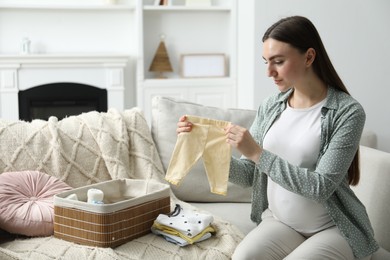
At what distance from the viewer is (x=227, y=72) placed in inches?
226

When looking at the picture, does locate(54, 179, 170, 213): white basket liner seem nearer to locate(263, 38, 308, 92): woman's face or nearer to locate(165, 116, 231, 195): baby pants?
locate(165, 116, 231, 195): baby pants

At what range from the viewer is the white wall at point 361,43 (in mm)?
4527

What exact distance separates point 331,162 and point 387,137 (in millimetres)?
2754

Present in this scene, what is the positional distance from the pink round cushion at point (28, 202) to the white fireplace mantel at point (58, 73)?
9.61 feet

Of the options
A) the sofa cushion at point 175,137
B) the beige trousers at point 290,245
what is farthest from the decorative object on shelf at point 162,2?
the beige trousers at point 290,245

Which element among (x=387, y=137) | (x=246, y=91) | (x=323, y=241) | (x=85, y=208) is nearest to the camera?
(x=323, y=241)

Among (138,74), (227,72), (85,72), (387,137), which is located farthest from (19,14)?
(387,137)

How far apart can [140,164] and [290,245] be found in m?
0.91

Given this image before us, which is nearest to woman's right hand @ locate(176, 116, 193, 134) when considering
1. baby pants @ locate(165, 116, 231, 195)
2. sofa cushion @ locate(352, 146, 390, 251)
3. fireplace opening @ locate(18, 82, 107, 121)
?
baby pants @ locate(165, 116, 231, 195)

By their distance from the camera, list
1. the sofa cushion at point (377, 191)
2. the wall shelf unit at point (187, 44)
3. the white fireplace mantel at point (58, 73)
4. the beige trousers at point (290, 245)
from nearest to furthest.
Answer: the beige trousers at point (290, 245) → the sofa cushion at point (377, 191) → the white fireplace mantel at point (58, 73) → the wall shelf unit at point (187, 44)

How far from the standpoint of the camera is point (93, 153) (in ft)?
8.70

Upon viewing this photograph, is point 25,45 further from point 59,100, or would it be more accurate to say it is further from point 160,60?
point 160,60

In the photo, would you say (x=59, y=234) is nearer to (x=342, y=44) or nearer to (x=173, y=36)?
(x=342, y=44)

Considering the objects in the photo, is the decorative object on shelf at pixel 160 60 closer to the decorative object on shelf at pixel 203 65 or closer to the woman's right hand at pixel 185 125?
the decorative object on shelf at pixel 203 65
